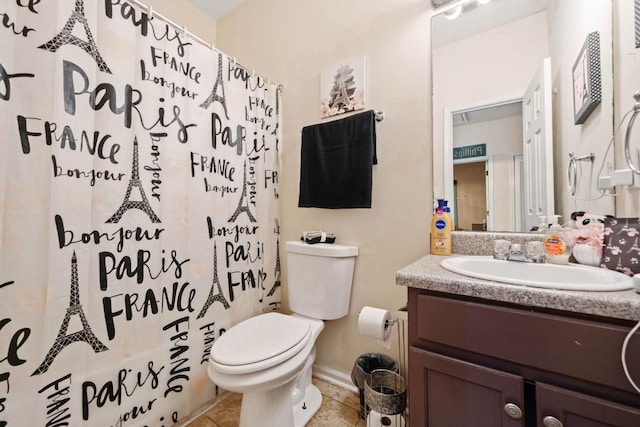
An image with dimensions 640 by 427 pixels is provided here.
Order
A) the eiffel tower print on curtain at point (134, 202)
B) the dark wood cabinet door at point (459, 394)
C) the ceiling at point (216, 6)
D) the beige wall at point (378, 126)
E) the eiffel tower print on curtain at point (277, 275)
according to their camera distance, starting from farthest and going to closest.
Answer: the ceiling at point (216, 6)
the eiffel tower print on curtain at point (277, 275)
the beige wall at point (378, 126)
the eiffel tower print on curtain at point (134, 202)
the dark wood cabinet door at point (459, 394)

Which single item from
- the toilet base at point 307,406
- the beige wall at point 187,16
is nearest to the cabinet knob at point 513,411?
the toilet base at point 307,406

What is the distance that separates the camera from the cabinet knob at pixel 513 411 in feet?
2.06

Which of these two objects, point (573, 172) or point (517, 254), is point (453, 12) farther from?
point (517, 254)

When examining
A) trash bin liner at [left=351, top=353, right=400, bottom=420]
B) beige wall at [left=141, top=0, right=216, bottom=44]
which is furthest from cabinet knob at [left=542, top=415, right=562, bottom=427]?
beige wall at [left=141, top=0, right=216, bottom=44]

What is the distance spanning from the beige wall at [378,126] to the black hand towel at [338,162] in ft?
0.30

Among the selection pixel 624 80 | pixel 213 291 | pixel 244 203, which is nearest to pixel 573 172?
pixel 624 80

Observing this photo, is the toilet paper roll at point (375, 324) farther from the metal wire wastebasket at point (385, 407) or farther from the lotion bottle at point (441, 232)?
the lotion bottle at point (441, 232)

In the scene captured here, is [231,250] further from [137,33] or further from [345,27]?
[345,27]

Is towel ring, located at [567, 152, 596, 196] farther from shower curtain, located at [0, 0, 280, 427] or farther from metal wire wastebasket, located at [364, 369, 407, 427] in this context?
shower curtain, located at [0, 0, 280, 427]

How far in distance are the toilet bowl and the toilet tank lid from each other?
13.7 inches

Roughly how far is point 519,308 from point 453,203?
2.09ft

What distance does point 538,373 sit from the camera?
0.62 m

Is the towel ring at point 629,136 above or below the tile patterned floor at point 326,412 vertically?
above

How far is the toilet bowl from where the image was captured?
0.93m
